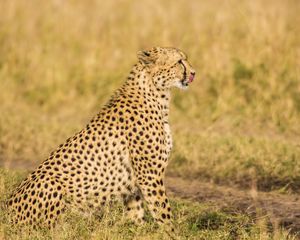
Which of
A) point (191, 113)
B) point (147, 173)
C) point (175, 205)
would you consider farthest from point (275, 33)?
point (147, 173)

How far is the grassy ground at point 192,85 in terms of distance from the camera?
669 cm

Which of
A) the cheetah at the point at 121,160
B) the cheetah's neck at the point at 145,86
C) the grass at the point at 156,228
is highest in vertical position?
the cheetah's neck at the point at 145,86

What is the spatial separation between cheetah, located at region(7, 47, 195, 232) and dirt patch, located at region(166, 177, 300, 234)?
72 centimetres

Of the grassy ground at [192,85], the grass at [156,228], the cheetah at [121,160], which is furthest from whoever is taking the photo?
the grassy ground at [192,85]

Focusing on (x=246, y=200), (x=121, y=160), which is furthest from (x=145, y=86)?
(x=246, y=200)

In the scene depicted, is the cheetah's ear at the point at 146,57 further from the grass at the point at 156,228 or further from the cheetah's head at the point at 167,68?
the grass at the point at 156,228

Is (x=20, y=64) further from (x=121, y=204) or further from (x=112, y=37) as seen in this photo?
(x=121, y=204)

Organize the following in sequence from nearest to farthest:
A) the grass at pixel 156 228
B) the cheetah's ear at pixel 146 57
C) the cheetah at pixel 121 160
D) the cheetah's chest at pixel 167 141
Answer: the grass at pixel 156 228
the cheetah at pixel 121 160
the cheetah's chest at pixel 167 141
the cheetah's ear at pixel 146 57

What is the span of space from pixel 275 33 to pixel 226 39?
1.74ft

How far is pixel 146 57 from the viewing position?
5.00 m

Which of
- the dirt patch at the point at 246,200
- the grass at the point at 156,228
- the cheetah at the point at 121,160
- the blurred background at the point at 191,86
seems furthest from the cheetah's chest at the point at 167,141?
the blurred background at the point at 191,86

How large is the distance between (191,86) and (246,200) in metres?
3.18

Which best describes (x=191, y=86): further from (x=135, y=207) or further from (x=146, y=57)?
(x=135, y=207)

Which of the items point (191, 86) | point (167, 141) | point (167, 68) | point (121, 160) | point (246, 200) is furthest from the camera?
point (191, 86)
